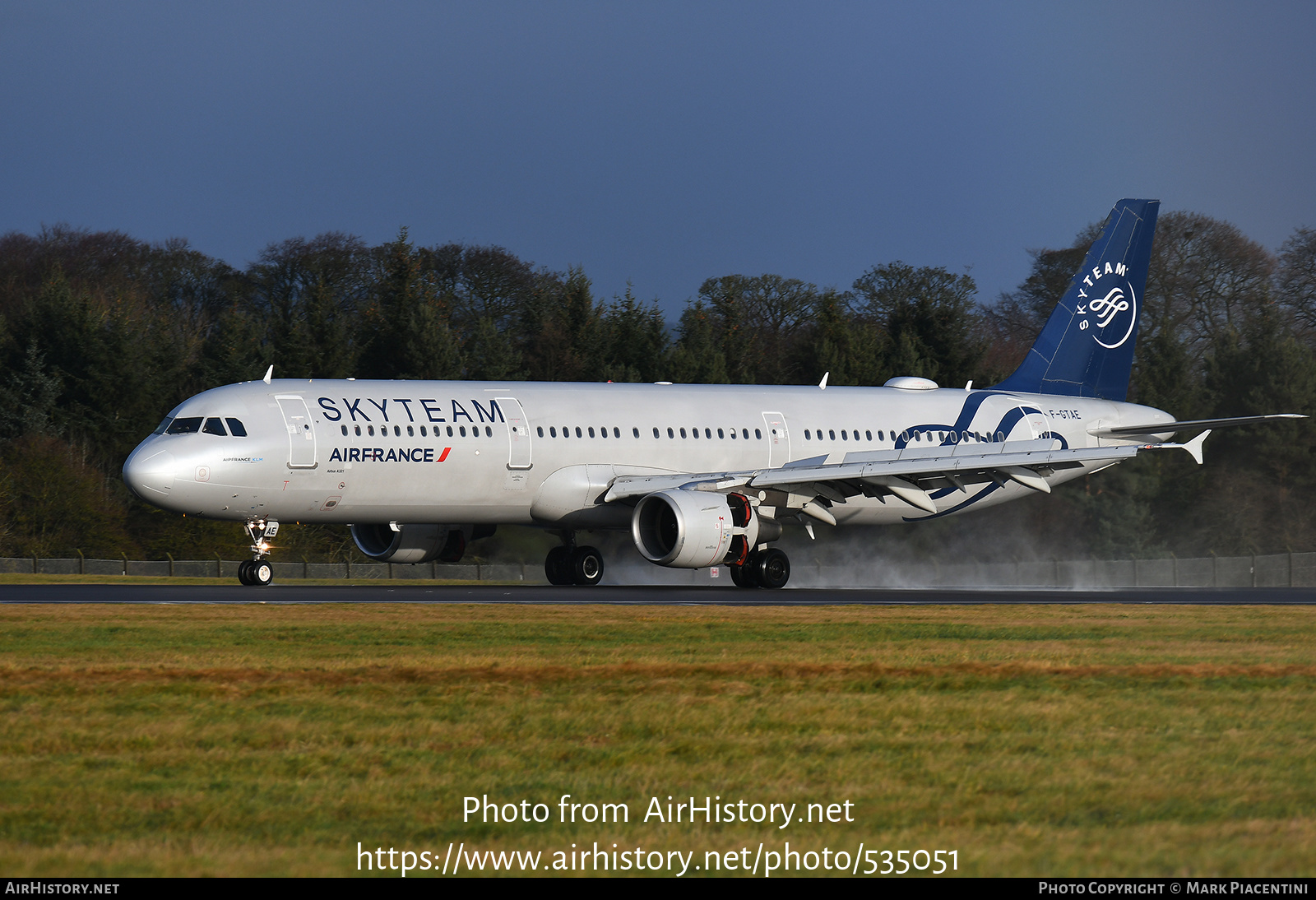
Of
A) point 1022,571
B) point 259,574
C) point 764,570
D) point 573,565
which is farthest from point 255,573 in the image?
point 1022,571

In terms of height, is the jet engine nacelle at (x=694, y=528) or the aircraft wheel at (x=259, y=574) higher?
the jet engine nacelle at (x=694, y=528)

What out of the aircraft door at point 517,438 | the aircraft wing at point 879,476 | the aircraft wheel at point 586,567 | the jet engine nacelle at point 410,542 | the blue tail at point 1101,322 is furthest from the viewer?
the blue tail at point 1101,322

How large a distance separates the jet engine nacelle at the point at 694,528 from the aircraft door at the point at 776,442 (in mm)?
3146

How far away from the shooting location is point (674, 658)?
14.7 meters

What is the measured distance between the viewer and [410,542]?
1276 inches

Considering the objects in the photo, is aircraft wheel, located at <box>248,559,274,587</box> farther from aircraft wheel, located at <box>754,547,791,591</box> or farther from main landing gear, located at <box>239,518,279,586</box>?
aircraft wheel, located at <box>754,547,791,591</box>

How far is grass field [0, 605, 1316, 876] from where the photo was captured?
272 inches

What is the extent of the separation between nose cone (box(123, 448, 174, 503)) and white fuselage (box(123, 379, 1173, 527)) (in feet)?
0.07

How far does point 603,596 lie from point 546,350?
39.5 meters

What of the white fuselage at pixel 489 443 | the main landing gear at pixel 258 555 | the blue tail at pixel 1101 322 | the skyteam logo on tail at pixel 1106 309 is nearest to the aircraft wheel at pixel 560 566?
the white fuselage at pixel 489 443

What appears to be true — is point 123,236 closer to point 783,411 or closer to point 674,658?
point 783,411

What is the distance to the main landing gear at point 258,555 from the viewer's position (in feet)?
92.6

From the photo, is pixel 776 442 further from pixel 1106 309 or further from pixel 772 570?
pixel 1106 309

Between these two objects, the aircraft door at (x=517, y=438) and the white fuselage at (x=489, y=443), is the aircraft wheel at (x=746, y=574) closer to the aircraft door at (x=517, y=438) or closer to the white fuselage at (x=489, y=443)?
the white fuselage at (x=489, y=443)
